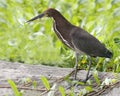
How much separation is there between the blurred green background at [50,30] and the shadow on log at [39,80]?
0.42m

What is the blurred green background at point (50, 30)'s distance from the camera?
502cm

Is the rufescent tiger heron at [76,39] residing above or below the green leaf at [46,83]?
above

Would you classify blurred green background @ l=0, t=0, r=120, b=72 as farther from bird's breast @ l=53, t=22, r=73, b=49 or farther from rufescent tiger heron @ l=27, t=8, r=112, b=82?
bird's breast @ l=53, t=22, r=73, b=49

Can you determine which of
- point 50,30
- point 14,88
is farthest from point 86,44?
point 50,30

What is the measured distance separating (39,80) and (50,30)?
1.27m

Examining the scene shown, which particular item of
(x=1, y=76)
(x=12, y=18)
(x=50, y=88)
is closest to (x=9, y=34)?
(x=12, y=18)

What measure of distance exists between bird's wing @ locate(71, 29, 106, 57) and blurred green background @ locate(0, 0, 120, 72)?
61 centimetres

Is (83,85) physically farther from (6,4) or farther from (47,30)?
(6,4)

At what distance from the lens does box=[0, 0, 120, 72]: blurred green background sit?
5.02 m

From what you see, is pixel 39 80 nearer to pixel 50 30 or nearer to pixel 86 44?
pixel 86 44

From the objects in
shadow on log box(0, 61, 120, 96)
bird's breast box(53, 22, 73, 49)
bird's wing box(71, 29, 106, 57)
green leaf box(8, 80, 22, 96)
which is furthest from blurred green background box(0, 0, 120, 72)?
green leaf box(8, 80, 22, 96)

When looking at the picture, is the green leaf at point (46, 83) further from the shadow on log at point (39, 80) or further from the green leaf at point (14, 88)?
the green leaf at point (14, 88)

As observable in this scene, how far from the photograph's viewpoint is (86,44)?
13.5 feet

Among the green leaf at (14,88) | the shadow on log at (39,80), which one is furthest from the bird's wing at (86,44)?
the green leaf at (14,88)
